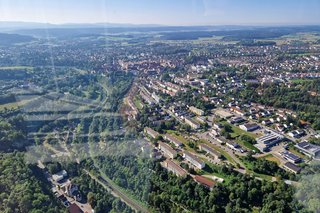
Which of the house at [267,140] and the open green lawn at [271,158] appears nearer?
the open green lawn at [271,158]

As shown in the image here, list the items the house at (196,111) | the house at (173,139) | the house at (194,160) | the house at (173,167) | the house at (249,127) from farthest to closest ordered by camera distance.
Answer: the house at (196,111) < the house at (249,127) < the house at (173,139) < the house at (194,160) < the house at (173,167)

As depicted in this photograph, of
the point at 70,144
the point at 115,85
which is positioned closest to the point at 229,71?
the point at 115,85

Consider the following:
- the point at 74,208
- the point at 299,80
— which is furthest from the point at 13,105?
the point at 299,80

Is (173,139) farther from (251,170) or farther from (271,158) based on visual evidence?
(271,158)

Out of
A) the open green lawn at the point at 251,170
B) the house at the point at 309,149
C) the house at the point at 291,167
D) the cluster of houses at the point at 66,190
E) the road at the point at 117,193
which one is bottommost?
the cluster of houses at the point at 66,190

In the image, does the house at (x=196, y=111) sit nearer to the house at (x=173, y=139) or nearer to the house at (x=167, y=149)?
the house at (x=173, y=139)

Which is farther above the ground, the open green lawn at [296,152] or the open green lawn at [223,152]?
the open green lawn at [296,152]

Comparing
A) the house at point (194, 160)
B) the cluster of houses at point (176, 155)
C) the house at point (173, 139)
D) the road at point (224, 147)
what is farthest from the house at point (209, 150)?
the house at point (173, 139)

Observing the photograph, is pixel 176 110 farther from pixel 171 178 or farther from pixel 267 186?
pixel 267 186
